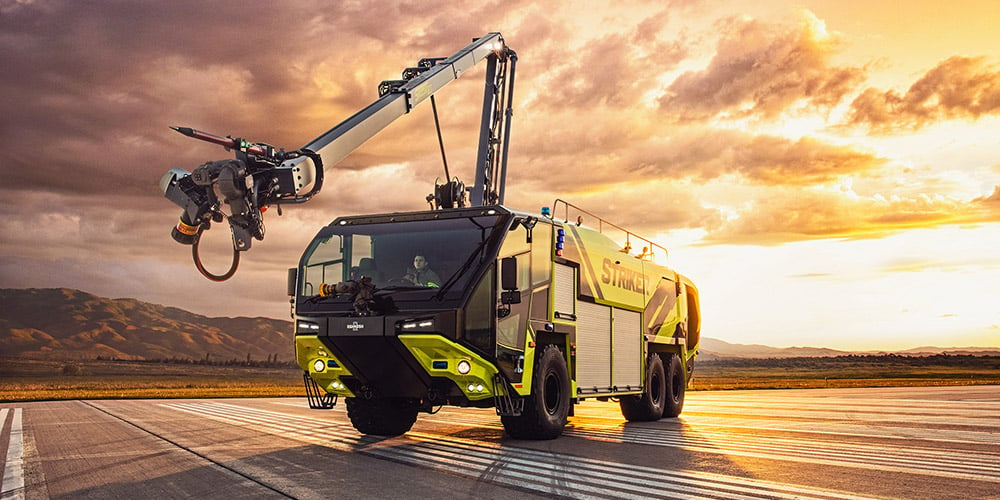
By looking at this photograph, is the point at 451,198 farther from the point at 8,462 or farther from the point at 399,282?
the point at 8,462

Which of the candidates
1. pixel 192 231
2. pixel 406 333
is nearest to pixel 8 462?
pixel 192 231

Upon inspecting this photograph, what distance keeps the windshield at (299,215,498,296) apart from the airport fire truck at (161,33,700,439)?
2 cm

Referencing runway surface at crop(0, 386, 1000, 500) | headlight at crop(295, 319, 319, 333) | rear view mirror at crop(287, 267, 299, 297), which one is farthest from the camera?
rear view mirror at crop(287, 267, 299, 297)

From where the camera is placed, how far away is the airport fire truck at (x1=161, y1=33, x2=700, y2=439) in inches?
464

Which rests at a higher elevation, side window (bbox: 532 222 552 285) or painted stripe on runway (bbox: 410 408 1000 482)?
side window (bbox: 532 222 552 285)

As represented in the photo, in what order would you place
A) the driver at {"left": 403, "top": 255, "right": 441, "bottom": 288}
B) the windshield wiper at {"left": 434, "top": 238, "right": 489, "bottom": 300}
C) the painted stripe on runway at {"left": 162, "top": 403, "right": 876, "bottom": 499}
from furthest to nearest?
the driver at {"left": 403, "top": 255, "right": 441, "bottom": 288}
the windshield wiper at {"left": 434, "top": 238, "right": 489, "bottom": 300}
the painted stripe on runway at {"left": 162, "top": 403, "right": 876, "bottom": 499}

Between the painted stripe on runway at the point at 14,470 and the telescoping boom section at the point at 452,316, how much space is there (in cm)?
391

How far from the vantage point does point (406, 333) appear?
11727 millimetres

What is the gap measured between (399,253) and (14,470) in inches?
216

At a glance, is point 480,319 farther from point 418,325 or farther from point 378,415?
point 378,415

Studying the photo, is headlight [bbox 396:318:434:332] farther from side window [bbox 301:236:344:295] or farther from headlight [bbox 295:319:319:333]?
side window [bbox 301:236:344:295]

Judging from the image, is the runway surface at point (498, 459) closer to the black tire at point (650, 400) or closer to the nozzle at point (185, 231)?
the black tire at point (650, 400)

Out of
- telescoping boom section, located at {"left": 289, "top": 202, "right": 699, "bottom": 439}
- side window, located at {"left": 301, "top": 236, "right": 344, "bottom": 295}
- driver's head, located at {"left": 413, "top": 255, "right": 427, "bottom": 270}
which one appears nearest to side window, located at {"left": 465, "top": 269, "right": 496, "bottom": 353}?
telescoping boom section, located at {"left": 289, "top": 202, "right": 699, "bottom": 439}

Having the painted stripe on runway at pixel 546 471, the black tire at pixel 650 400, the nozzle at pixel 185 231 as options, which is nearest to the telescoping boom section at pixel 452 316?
the painted stripe on runway at pixel 546 471
